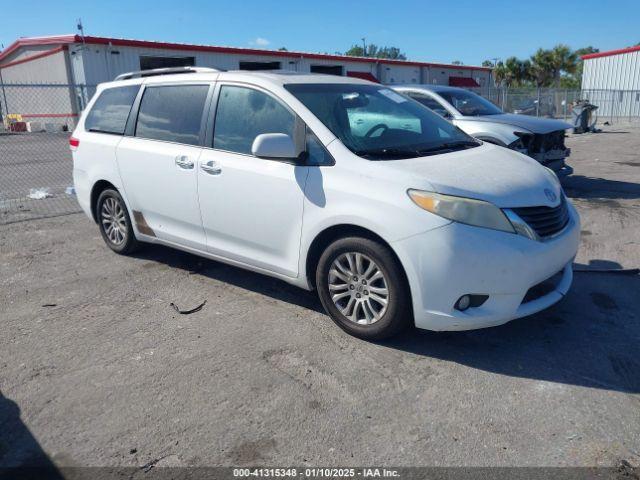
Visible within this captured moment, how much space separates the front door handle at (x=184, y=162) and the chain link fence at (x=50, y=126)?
4265 mm

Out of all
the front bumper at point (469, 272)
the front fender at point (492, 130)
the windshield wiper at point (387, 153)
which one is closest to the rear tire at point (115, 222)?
the windshield wiper at point (387, 153)

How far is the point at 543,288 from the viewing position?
3.76 meters

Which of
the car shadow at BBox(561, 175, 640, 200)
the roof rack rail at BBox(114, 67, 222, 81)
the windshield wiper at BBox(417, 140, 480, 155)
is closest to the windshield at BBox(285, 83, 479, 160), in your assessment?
the windshield wiper at BBox(417, 140, 480, 155)

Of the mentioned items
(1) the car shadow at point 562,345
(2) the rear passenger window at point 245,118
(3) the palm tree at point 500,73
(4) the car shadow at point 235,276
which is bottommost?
(1) the car shadow at point 562,345

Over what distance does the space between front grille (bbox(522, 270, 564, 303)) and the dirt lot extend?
0.35 metres

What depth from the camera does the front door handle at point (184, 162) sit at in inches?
183

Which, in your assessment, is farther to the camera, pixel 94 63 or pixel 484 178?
pixel 94 63

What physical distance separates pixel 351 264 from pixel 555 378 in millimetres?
1461

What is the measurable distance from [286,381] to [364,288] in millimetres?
835

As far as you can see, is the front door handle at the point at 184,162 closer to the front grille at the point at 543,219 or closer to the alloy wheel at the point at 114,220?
the alloy wheel at the point at 114,220

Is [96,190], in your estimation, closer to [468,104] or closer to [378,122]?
[378,122]

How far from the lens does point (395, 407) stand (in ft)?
10.2

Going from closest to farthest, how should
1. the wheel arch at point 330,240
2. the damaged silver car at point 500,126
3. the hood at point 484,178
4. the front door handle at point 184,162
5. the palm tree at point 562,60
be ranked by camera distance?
the hood at point 484,178 < the wheel arch at point 330,240 < the front door handle at point 184,162 < the damaged silver car at point 500,126 < the palm tree at point 562,60

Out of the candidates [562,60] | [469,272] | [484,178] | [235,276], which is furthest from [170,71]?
[562,60]
